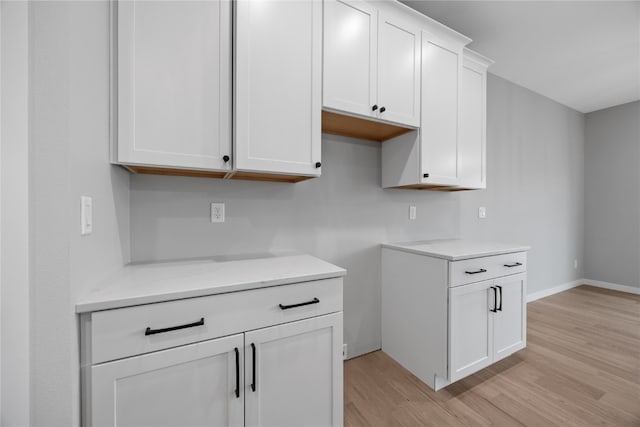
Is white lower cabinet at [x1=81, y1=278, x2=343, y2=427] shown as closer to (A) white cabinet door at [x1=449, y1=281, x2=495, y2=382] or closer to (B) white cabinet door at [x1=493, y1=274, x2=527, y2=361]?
(A) white cabinet door at [x1=449, y1=281, x2=495, y2=382]

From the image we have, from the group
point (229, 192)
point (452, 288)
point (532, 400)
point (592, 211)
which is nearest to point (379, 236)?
point (452, 288)

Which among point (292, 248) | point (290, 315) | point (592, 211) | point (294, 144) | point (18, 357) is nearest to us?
point (18, 357)

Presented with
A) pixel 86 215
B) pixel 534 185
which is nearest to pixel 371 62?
pixel 86 215

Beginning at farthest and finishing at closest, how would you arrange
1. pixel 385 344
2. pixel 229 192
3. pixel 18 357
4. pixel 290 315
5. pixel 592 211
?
pixel 592 211, pixel 385 344, pixel 229 192, pixel 290 315, pixel 18 357

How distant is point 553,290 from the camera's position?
11.7 ft

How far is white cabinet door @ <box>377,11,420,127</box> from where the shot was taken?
5.38 feet

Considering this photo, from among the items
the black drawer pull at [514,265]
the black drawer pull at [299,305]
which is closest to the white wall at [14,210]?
the black drawer pull at [299,305]

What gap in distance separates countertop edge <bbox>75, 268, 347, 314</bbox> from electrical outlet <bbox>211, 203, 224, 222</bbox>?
0.65 metres

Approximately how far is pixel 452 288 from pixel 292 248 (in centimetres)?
104

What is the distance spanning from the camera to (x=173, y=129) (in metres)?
1.14

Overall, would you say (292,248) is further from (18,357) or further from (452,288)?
(18,357)

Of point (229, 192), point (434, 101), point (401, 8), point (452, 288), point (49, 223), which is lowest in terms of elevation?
point (452, 288)

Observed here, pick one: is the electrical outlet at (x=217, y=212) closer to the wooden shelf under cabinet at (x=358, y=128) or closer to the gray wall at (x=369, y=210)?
the gray wall at (x=369, y=210)

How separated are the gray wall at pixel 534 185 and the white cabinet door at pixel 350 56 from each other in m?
1.67
